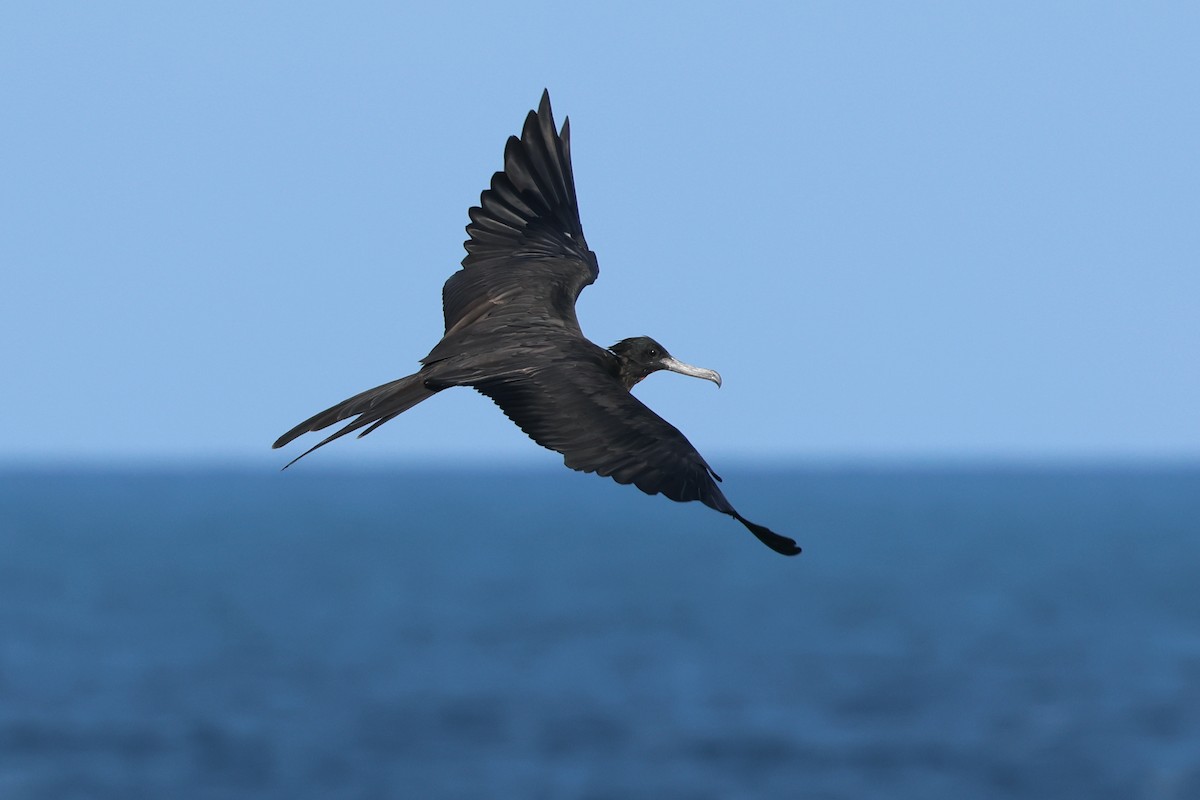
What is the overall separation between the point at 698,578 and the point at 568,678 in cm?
4730

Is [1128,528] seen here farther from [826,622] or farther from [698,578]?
[826,622]

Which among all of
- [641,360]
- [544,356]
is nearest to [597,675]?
[641,360]

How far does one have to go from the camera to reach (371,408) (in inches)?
397

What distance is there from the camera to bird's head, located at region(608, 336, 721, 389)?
11.3 m

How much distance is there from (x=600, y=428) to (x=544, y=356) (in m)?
0.76

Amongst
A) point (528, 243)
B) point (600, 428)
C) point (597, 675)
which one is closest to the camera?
point (600, 428)

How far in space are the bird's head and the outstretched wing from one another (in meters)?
0.81

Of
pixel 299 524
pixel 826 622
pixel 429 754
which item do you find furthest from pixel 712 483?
pixel 299 524

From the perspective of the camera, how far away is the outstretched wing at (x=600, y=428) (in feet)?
31.1

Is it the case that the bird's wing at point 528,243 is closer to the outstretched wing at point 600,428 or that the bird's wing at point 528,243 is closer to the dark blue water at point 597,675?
the outstretched wing at point 600,428

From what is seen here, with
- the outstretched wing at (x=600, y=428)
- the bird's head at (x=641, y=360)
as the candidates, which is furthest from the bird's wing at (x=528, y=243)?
the outstretched wing at (x=600, y=428)

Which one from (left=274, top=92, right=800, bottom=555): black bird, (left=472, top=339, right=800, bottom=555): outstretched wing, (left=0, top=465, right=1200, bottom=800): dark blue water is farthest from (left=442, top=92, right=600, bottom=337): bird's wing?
(left=0, top=465, right=1200, bottom=800): dark blue water

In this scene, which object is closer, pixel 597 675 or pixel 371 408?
pixel 371 408

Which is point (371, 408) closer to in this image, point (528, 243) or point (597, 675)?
point (528, 243)
